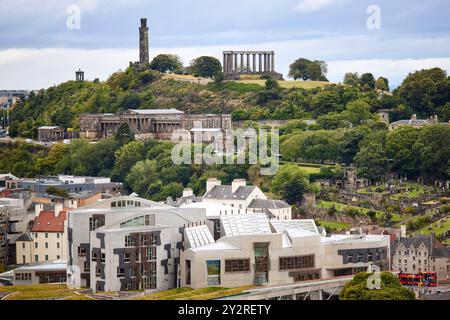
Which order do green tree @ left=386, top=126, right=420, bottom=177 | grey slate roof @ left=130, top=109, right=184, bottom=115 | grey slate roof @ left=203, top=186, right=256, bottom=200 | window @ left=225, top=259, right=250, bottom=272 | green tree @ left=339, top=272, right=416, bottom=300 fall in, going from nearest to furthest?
green tree @ left=339, top=272, right=416, bottom=300, window @ left=225, top=259, right=250, bottom=272, grey slate roof @ left=203, top=186, right=256, bottom=200, green tree @ left=386, top=126, right=420, bottom=177, grey slate roof @ left=130, top=109, right=184, bottom=115

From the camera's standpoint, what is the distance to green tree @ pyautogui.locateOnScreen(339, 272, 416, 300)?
168 feet

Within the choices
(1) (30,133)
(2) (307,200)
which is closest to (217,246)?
(2) (307,200)

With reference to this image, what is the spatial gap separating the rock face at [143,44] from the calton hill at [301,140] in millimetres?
1126

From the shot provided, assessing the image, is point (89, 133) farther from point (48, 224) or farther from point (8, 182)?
point (48, 224)

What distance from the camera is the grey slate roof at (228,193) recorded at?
8100cm

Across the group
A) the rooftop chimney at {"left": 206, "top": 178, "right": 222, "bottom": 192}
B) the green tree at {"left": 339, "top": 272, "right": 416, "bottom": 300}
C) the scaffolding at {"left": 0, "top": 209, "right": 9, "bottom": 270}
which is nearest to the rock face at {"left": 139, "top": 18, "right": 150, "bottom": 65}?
the rooftop chimney at {"left": 206, "top": 178, "right": 222, "bottom": 192}

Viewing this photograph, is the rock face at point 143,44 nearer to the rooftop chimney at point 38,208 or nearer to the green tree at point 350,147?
the green tree at point 350,147

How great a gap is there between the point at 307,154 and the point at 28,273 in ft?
149

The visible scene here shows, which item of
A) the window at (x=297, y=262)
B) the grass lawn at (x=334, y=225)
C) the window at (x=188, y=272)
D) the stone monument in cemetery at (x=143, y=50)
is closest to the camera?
the window at (x=188, y=272)

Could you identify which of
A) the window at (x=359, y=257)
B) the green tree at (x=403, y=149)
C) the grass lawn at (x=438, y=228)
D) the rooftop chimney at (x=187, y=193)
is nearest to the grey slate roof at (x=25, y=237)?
the rooftop chimney at (x=187, y=193)

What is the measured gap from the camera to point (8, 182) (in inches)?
3688

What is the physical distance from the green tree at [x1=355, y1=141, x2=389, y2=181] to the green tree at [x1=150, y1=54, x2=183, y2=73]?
160ft

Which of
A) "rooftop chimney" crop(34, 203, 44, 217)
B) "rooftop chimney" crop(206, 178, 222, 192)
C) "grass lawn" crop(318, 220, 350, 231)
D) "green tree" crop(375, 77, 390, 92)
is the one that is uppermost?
"green tree" crop(375, 77, 390, 92)

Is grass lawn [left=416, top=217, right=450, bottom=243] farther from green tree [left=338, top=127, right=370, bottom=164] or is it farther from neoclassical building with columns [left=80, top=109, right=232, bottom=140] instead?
neoclassical building with columns [left=80, top=109, right=232, bottom=140]
